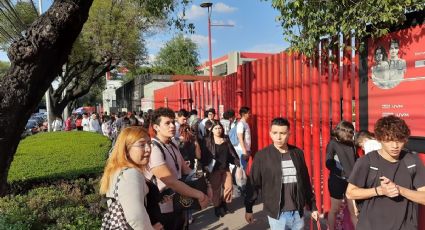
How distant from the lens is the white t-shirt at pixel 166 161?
11.0 ft

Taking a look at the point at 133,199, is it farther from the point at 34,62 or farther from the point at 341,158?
the point at 34,62

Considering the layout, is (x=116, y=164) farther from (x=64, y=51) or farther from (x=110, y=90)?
(x=110, y=90)

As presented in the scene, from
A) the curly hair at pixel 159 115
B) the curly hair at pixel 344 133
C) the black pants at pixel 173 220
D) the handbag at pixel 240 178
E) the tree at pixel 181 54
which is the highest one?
the tree at pixel 181 54

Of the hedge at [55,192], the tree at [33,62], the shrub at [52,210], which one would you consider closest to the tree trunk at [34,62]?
the tree at [33,62]

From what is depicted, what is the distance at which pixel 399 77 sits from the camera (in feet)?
15.3

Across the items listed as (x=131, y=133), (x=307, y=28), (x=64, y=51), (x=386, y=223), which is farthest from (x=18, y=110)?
(x=386, y=223)

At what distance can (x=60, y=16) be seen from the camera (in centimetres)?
484

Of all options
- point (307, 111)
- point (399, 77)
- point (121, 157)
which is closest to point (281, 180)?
point (121, 157)

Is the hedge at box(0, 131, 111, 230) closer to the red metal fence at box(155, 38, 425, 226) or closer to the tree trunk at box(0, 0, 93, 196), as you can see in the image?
the tree trunk at box(0, 0, 93, 196)

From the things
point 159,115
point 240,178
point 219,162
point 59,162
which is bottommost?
point 240,178

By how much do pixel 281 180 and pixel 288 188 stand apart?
0.11 metres

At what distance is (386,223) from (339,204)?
177 cm

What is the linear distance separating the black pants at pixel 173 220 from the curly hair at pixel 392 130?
181 centimetres

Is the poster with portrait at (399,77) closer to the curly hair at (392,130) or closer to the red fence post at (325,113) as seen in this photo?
the red fence post at (325,113)
